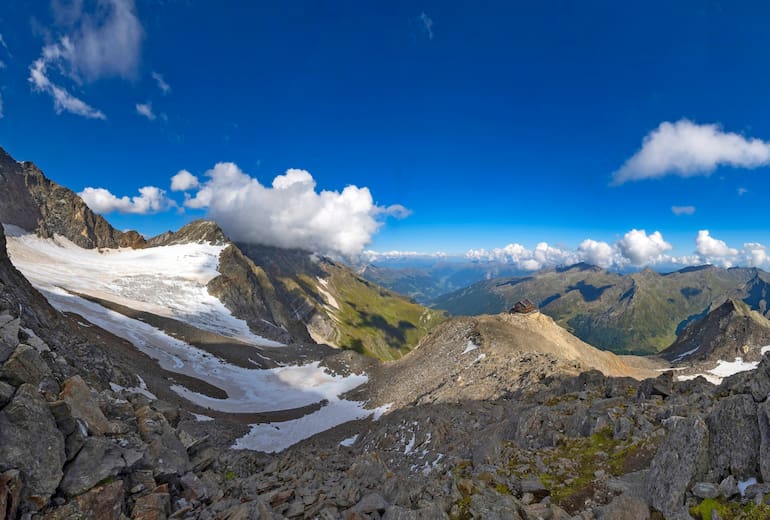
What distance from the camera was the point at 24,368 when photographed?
1139 cm

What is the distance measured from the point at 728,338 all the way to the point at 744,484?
146m

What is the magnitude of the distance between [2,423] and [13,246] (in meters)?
184

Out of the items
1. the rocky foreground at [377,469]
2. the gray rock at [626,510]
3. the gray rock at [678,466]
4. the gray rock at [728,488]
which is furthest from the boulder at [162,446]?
the gray rock at [728,488]

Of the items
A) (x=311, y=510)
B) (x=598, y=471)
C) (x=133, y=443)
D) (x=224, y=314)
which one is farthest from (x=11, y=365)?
(x=224, y=314)

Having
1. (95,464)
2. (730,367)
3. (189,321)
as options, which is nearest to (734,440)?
(95,464)

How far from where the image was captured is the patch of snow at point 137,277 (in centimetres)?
11481

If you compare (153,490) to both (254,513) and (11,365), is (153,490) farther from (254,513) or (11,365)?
(11,365)

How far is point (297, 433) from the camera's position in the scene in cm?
4631

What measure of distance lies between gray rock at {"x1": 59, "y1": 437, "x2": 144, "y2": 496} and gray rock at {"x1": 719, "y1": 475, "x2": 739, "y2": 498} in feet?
55.6

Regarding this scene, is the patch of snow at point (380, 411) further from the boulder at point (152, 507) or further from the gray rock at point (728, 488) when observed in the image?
the gray rock at point (728, 488)

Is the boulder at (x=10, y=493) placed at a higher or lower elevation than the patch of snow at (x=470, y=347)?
higher

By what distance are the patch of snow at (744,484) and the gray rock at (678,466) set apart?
85 cm

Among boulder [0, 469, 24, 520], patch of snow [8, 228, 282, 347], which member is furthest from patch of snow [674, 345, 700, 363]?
boulder [0, 469, 24, 520]

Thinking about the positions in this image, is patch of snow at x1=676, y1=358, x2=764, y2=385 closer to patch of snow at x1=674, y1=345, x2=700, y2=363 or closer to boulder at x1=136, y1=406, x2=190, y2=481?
patch of snow at x1=674, y1=345, x2=700, y2=363
